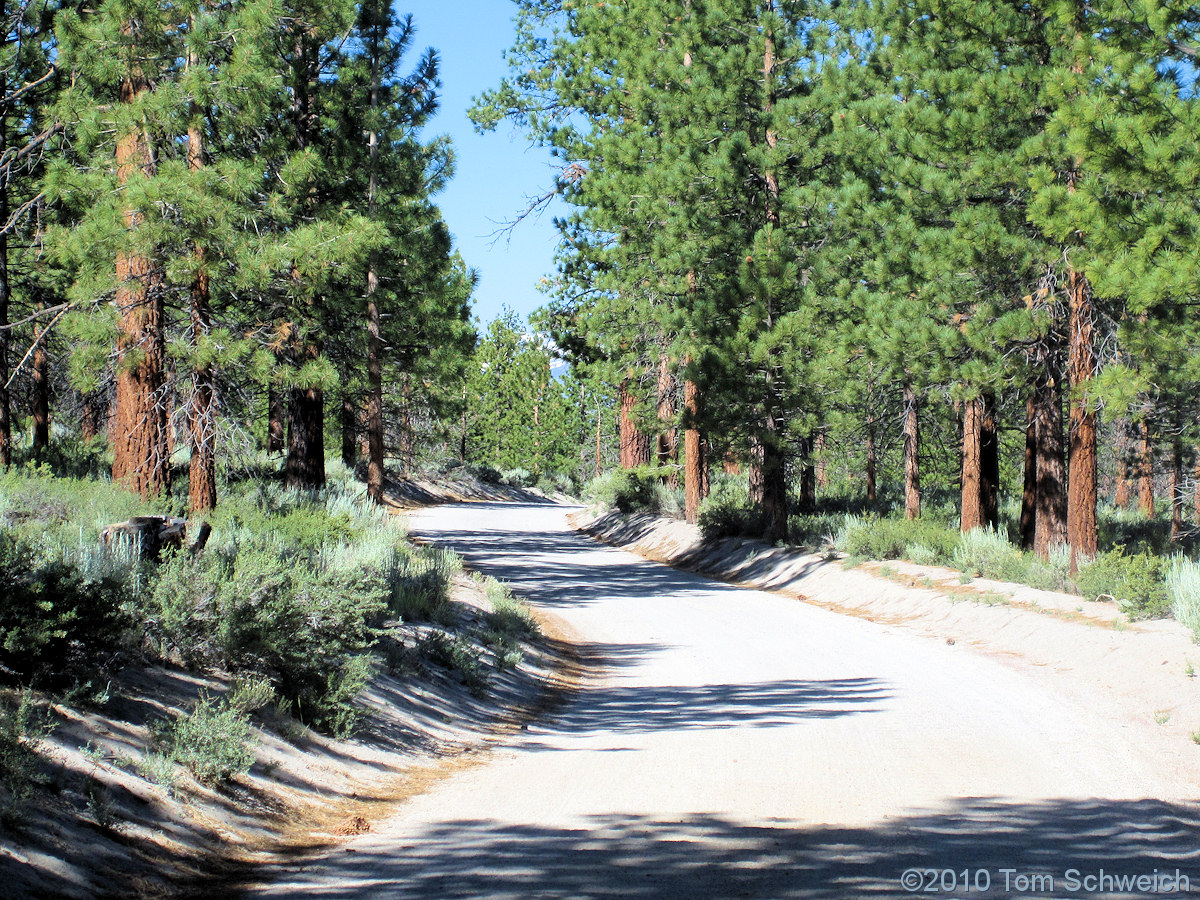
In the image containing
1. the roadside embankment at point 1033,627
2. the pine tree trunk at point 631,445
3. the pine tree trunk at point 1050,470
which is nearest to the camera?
the roadside embankment at point 1033,627

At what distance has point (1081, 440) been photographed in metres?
14.3

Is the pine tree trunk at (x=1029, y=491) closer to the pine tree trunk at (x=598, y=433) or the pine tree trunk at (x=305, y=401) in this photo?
the pine tree trunk at (x=305, y=401)

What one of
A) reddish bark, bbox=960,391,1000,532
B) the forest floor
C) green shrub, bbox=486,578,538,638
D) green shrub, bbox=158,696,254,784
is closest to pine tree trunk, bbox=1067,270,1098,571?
reddish bark, bbox=960,391,1000,532

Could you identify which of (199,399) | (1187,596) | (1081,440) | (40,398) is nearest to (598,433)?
(40,398)

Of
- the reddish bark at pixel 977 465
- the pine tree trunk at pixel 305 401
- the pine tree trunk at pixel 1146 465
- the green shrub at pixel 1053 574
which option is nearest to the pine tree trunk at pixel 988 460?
the reddish bark at pixel 977 465

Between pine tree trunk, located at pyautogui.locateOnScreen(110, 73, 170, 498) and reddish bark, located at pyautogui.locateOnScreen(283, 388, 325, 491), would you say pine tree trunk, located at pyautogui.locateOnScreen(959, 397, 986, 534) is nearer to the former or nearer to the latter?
reddish bark, located at pyautogui.locateOnScreen(283, 388, 325, 491)

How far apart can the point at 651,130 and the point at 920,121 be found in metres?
12.0

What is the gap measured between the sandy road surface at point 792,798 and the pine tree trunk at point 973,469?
30.9 ft

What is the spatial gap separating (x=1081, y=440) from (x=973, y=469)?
5869 millimetres

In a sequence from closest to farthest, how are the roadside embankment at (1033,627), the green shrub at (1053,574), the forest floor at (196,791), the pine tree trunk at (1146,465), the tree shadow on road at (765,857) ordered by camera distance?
the forest floor at (196,791) → the tree shadow on road at (765,857) → the roadside embankment at (1033,627) → the green shrub at (1053,574) → the pine tree trunk at (1146,465)

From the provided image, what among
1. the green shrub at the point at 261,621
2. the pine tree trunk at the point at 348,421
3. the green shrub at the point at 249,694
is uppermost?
the pine tree trunk at the point at 348,421

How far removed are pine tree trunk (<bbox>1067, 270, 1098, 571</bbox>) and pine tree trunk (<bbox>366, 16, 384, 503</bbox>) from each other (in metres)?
12.9

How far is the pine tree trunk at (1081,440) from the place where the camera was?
1415 centimetres

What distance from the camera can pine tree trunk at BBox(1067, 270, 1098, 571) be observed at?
14148 mm
